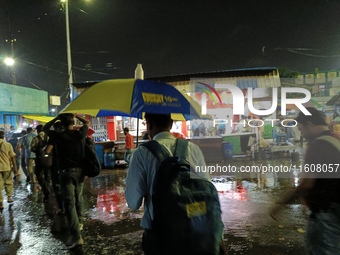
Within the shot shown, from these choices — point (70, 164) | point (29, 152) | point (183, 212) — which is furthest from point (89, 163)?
point (29, 152)

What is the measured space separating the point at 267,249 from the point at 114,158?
8.60 meters

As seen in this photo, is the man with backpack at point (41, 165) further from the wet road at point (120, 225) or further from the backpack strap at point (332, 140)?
the backpack strap at point (332, 140)

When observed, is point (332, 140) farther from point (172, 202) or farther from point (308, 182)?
point (172, 202)

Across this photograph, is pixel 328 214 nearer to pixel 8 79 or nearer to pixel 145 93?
pixel 145 93

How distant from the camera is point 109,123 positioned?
49.9 ft

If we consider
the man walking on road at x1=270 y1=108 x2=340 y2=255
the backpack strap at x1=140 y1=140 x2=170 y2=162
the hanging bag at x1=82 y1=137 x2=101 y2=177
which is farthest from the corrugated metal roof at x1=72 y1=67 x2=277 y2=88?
the backpack strap at x1=140 y1=140 x2=170 y2=162

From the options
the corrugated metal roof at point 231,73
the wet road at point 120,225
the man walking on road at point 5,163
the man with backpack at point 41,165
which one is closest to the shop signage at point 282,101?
the wet road at point 120,225

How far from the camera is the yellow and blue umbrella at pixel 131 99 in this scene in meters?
2.70

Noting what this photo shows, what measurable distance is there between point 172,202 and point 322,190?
128 centimetres

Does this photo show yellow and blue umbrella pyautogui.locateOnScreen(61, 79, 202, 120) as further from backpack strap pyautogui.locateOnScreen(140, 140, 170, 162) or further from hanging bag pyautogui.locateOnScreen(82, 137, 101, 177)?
hanging bag pyautogui.locateOnScreen(82, 137, 101, 177)

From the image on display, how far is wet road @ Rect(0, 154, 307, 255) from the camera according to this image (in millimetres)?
4348

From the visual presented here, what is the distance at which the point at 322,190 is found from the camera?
7.50 feet

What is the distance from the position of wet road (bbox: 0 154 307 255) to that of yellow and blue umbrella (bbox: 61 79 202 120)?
245cm

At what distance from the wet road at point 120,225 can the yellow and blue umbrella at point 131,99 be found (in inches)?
96.3
